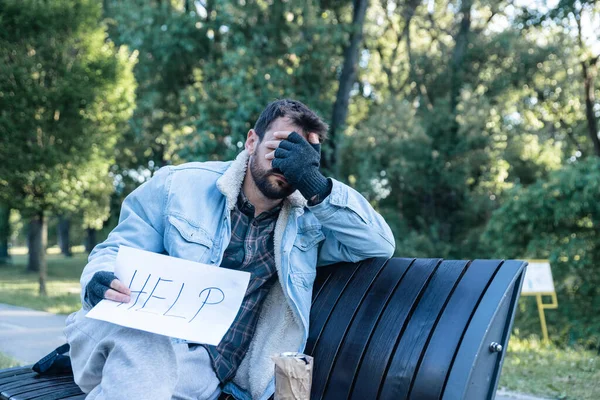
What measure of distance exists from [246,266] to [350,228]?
50cm

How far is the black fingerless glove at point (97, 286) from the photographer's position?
246 cm

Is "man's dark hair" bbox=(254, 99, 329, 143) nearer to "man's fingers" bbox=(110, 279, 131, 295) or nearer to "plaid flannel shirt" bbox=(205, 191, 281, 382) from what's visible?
"plaid flannel shirt" bbox=(205, 191, 281, 382)

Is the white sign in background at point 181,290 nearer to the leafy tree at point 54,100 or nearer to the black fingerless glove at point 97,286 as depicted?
the black fingerless glove at point 97,286

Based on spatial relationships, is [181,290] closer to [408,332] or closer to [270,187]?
[270,187]

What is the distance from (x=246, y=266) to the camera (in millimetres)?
2854

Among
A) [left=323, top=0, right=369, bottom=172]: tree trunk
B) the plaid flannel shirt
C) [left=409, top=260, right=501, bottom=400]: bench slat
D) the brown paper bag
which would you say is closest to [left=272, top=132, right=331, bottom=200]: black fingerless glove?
the plaid flannel shirt

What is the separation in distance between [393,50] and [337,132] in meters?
9.95

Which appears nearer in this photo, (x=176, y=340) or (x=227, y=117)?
(x=176, y=340)

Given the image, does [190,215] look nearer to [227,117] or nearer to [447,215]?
[227,117]

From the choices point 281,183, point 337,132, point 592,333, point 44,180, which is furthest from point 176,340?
point 44,180

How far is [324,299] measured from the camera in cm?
286

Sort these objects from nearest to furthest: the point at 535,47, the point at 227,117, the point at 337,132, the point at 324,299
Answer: the point at 324,299 → the point at 227,117 → the point at 337,132 → the point at 535,47

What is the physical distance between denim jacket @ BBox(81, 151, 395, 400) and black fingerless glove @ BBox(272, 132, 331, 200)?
11 centimetres

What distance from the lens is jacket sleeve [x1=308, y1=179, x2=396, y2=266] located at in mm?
2736
